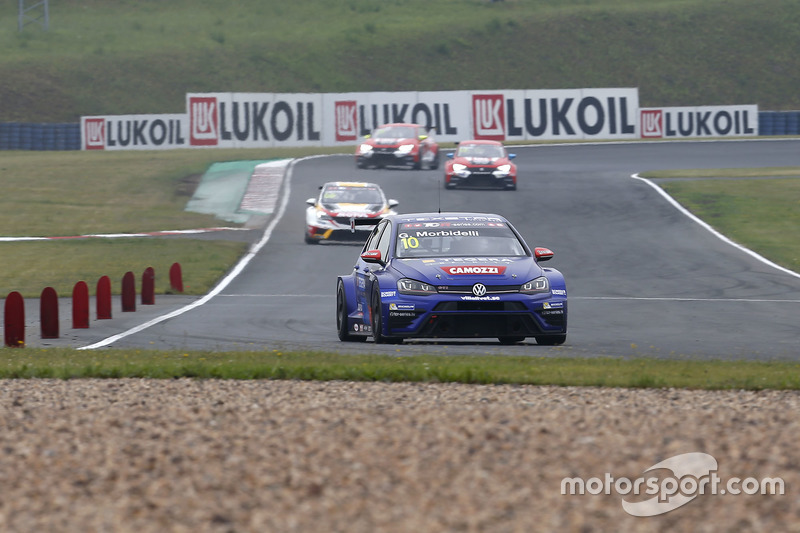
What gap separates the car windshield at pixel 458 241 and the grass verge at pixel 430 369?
2.45 meters

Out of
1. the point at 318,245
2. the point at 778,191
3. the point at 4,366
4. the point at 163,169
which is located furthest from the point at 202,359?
the point at 163,169

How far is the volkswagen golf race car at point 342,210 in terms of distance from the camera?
27.9m

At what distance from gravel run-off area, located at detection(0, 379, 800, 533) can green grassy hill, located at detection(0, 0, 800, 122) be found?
57.0 meters

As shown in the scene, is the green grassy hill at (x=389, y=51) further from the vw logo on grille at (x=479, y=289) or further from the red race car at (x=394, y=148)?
the vw logo on grille at (x=479, y=289)

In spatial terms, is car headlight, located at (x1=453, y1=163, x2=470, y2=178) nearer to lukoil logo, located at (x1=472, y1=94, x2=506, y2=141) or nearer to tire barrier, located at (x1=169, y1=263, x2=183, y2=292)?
lukoil logo, located at (x1=472, y1=94, x2=506, y2=141)

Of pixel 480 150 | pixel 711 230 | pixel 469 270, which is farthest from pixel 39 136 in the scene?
pixel 469 270

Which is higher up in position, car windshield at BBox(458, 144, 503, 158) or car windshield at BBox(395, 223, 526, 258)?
car windshield at BBox(458, 144, 503, 158)

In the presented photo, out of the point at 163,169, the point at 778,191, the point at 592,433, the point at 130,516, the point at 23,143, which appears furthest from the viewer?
the point at 23,143

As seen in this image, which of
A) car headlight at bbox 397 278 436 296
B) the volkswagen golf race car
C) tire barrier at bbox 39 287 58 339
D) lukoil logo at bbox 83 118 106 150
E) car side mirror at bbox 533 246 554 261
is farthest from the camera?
lukoil logo at bbox 83 118 106 150

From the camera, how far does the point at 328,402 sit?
29.2 ft

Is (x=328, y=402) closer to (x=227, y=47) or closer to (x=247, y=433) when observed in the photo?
(x=247, y=433)

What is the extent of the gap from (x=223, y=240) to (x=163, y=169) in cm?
1549

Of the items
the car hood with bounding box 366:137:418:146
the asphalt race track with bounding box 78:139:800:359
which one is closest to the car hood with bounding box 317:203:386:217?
the asphalt race track with bounding box 78:139:800:359

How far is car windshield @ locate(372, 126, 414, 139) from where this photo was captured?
4238 centimetres
